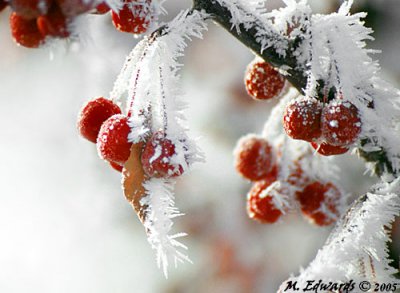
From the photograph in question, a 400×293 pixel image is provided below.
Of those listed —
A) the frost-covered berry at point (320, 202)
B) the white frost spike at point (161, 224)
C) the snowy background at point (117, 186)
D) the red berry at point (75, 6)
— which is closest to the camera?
the red berry at point (75, 6)

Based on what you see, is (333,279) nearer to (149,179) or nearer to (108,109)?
(149,179)

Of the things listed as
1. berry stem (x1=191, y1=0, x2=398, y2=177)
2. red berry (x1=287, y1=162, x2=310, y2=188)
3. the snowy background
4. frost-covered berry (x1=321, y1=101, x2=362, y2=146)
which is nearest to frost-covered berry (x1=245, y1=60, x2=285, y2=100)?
berry stem (x1=191, y1=0, x2=398, y2=177)

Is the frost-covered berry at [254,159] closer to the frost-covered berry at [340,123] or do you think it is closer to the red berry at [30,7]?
the frost-covered berry at [340,123]

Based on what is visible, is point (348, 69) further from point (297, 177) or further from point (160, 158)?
point (297, 177)

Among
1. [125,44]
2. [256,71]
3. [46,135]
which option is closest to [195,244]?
[125,44]

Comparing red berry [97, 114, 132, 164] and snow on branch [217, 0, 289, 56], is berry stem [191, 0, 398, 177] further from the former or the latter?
red berry [97, 114, 132, 164]

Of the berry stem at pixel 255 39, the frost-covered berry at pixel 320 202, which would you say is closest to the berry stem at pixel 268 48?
the berry stem at pixel 255 39
